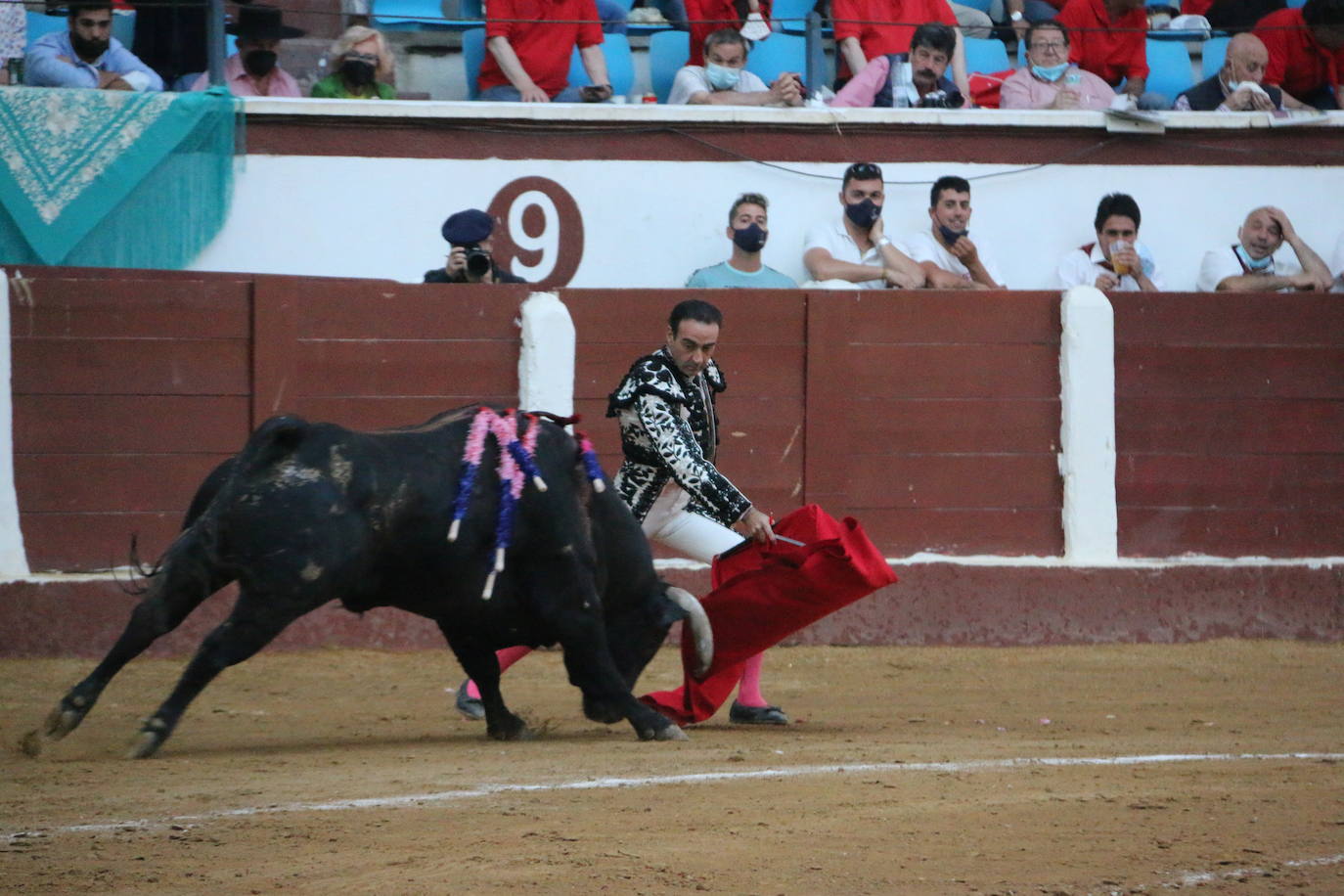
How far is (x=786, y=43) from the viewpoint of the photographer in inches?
370

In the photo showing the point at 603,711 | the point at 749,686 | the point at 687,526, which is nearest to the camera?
the point at 603,711

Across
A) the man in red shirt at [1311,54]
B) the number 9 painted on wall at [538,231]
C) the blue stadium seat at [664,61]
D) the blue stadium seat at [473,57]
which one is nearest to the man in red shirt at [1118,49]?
the man in red shirt at [1311,54]

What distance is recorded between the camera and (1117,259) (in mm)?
8438

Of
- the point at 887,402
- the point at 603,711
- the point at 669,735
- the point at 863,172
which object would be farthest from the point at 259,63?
the point at 669,735

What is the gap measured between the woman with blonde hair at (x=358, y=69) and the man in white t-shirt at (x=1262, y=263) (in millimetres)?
4046

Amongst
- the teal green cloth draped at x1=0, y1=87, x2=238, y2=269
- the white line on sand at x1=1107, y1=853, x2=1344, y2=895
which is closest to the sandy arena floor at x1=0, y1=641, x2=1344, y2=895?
→ the white line on sand at x1=1107, y1=853, x2=1344, y2=895

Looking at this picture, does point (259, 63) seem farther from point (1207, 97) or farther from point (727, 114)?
point (1207, 97)

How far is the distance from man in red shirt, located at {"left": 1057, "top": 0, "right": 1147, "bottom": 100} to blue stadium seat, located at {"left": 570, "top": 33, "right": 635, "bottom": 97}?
234 cm

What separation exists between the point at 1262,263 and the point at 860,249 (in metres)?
1.99

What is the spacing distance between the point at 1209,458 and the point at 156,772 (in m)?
5.39

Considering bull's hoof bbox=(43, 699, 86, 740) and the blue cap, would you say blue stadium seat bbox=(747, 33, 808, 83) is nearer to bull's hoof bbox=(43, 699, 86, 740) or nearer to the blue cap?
the blue cap

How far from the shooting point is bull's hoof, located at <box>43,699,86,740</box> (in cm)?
471

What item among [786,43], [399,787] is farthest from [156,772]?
[786,43]

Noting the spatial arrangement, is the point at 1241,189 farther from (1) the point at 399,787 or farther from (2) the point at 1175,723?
(1) the point at 399,787
